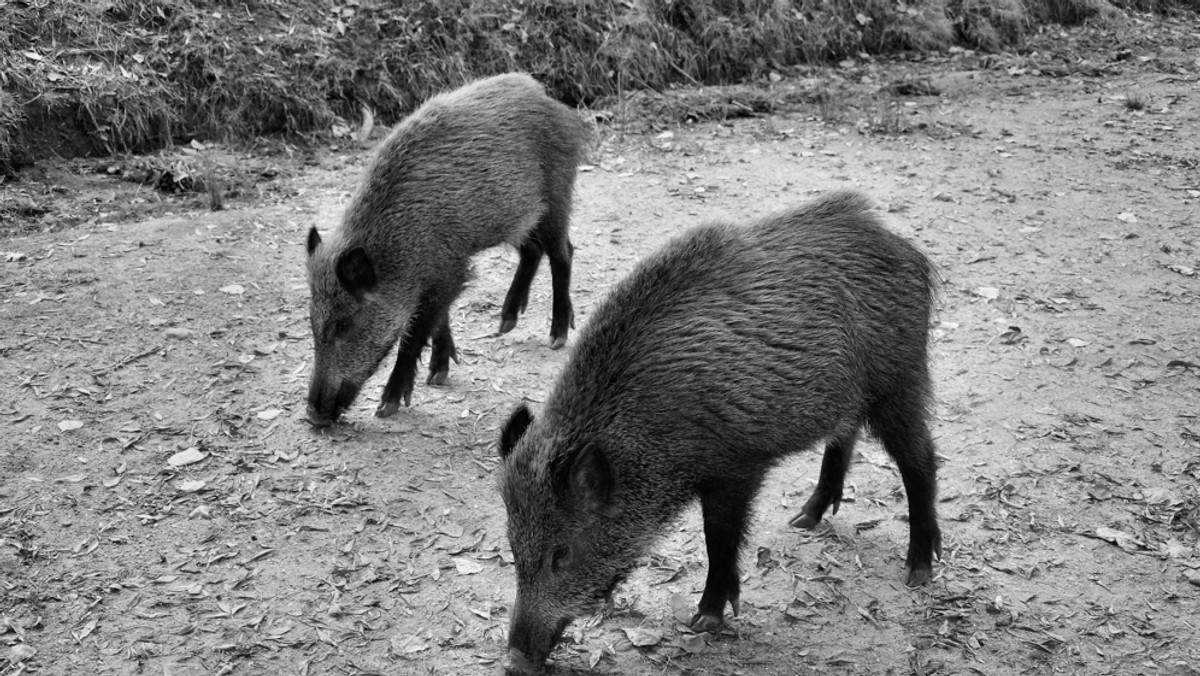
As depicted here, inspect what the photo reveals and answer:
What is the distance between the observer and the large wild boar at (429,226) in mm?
5055

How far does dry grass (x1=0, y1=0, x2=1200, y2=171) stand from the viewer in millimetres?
7969

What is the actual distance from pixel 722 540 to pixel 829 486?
3.05 ft

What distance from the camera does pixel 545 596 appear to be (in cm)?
346

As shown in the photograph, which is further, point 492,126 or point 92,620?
point 492,126

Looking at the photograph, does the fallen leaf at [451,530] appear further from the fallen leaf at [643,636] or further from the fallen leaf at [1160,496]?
the fallen leaf at [1160,496]

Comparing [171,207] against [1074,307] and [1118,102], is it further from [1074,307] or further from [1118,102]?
[1118,102]

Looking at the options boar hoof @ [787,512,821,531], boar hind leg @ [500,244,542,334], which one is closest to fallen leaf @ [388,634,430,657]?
boar hoof @ [787,512,821,531]

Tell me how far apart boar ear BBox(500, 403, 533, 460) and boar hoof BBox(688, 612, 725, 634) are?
984 mm

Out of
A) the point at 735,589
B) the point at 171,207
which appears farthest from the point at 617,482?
the point at 171,207

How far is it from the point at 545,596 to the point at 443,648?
558mm

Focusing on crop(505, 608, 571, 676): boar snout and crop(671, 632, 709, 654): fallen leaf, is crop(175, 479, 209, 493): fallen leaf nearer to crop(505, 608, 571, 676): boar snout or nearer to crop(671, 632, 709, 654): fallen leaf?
crop(505, 608, 571, 676): boar snout

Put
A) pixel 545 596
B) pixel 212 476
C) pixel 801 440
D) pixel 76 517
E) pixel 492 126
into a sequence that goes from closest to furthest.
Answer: pixel 545 596 → pixel 801 440 → pixel 76 517 → pixel 212 476 → pixel 492 126

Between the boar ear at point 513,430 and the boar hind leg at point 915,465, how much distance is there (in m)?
1.40

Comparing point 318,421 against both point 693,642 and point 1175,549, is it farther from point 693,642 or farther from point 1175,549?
point 1175,549
